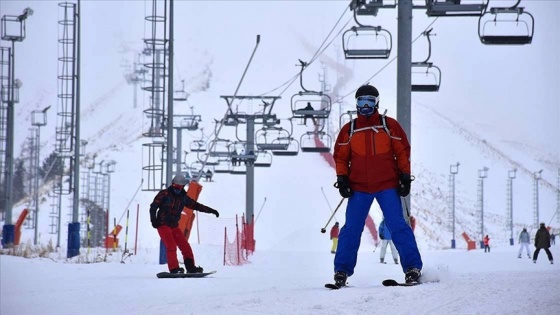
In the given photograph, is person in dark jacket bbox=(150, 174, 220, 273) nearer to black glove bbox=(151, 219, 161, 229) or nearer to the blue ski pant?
black glove bbox=(151, 219, 161, 229)

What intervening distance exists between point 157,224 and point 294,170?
8920cm

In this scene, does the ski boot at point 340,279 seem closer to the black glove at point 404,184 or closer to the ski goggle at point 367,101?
the black glove at point 404,184

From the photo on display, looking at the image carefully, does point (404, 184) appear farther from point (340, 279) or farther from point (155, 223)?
point (155, 223)

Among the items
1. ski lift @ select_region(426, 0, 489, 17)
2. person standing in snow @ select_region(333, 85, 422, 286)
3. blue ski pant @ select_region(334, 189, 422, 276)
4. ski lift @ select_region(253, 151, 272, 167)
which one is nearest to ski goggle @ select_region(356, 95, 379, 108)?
person standing in snow @ select_region(333, 85, 422, 286)

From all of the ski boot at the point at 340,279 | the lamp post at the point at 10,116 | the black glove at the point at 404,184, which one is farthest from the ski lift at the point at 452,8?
the lamp post at the point at 10,116

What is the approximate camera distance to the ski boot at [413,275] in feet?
34.9

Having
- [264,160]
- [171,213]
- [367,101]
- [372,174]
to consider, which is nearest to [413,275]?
[372,174]

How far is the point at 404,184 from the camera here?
10.7m

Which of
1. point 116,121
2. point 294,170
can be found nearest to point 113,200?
point 294,170

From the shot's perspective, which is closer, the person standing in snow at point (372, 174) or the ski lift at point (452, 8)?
the person standing in snow at point (372, 174)

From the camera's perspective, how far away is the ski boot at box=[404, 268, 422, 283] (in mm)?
10641

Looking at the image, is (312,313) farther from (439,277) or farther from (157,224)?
(157,224)

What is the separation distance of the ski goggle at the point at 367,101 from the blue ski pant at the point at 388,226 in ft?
2.92

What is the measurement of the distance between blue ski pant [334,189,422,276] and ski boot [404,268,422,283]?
6 centimetres
